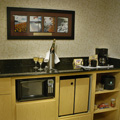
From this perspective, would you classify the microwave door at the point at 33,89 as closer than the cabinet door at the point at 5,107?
No

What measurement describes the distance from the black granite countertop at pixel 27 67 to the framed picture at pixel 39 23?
0.39 metres

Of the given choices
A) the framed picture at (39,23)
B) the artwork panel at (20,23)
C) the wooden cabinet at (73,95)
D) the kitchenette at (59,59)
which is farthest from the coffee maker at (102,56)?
the artwork panel at (20,23)

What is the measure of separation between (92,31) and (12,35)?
143 cm

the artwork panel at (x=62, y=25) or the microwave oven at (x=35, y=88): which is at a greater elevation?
the artwork panel at (x=62, y=25)

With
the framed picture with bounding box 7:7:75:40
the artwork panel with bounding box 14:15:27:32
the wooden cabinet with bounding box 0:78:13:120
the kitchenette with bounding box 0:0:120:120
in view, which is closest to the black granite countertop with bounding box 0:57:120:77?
the kitchenette with bounding box 0:0:120:120

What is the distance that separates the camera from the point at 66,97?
2.32 m

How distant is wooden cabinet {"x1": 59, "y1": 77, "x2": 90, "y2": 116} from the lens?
2.29 meters

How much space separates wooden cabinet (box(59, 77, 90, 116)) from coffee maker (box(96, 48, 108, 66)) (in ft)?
1.44

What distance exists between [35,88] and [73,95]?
57 centimetres

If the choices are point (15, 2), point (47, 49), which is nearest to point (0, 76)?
point (47, 49)

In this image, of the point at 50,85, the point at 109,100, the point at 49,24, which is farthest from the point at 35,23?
the point at 109,100

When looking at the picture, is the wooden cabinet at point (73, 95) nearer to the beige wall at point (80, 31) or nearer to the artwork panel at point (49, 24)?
the beige wall at point (80, 31)

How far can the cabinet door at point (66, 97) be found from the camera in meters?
2.28

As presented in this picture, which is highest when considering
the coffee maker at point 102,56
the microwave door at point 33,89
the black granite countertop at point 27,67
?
the coffee maker at point 102,56
